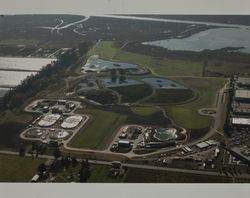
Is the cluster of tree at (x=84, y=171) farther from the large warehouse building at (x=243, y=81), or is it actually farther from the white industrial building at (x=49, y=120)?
the large warehouse building at (x=243, y=81)

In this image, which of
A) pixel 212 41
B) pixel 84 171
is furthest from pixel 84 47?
pixel 84 171

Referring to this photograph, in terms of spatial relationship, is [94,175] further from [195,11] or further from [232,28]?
[232,28]

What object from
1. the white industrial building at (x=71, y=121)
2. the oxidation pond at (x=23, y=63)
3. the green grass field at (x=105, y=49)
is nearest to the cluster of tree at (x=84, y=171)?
the white industrial building at (x=71, y=121)

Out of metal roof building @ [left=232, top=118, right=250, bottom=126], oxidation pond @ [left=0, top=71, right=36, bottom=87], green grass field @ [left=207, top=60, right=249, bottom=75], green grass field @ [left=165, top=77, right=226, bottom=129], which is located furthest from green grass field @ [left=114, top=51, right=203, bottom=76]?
metal roof building @ [left=232, top=118, right=250, bottom=126]

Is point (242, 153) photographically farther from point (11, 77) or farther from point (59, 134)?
point (11, 77)

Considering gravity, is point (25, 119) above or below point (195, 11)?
below

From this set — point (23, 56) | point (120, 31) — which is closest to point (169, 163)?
point (23, 56)
